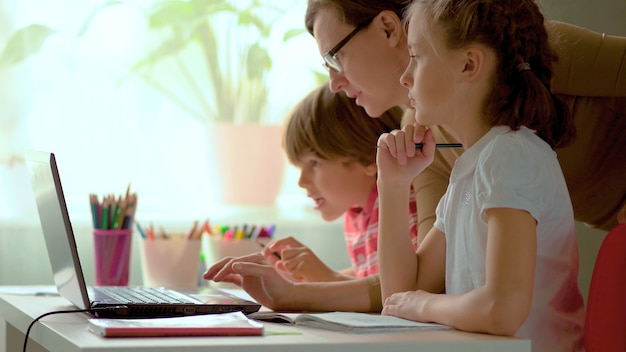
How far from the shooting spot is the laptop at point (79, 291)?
1229mm

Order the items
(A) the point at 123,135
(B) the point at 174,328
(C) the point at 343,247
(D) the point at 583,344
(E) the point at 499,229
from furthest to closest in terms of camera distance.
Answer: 1. (C) the point at 343,247
2. (A) the point at 123,135
3. (D) the point at 583,344
4. (E) the point at 499,229
5. (B) the point at 174,328

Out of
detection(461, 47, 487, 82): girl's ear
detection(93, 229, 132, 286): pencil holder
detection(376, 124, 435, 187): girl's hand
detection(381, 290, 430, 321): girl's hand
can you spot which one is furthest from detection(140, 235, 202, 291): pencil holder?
detection(461, 47, 487, 82): girl's ear

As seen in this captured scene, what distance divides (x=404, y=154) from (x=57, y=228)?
0.53 m

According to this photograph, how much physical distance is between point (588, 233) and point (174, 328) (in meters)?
1.16

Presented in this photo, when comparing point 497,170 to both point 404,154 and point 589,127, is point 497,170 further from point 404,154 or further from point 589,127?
point 589,127

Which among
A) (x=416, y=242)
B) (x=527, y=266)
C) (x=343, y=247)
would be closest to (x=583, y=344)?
(x=527, y=266)

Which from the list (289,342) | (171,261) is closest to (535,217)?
(289,342)

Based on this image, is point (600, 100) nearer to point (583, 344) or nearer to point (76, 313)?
point (583, 344)

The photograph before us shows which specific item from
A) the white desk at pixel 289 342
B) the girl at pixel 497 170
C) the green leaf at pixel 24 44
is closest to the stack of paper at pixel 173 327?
the white desk at pixel 289 342

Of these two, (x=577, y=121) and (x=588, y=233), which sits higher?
(x=577, y=121)

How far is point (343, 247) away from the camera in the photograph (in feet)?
8.59

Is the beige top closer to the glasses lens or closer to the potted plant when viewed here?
the glasses lens

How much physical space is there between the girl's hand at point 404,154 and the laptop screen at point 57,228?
475mm

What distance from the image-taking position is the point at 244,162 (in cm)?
248
